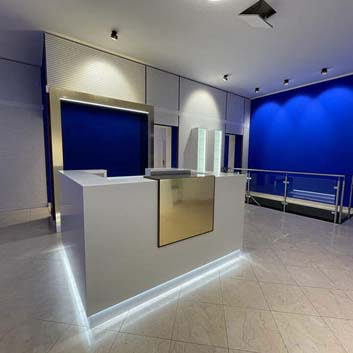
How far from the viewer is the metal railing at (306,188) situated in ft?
15.5

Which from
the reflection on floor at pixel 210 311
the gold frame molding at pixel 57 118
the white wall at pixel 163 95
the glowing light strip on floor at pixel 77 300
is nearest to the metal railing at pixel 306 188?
the reflection on floor at pixel 210 311

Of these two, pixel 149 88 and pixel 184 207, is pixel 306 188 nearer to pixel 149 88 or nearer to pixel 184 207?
pixel 184 207

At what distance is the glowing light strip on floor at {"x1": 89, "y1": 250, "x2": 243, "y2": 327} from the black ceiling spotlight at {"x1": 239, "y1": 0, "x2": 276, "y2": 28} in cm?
332

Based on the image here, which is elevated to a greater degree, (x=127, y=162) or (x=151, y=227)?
(x=127, y=162)

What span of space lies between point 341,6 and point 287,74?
2.49m

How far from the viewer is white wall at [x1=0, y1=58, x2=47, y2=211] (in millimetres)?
4699

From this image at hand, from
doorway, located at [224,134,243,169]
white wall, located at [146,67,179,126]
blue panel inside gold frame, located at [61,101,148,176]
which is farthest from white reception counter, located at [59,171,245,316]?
doorway, located at [224,134,243,169]

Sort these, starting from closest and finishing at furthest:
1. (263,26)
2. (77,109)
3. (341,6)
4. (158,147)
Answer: (341,6) → (263,26) → (77,109) → (158,147)

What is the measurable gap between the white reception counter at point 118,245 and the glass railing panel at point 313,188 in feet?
13.7

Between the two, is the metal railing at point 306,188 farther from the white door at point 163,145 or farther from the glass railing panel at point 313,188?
the white door at point 163,145

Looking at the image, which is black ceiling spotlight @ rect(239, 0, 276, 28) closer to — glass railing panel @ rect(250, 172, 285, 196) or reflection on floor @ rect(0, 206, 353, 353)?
reflection on floor @ rect(0, 206, 353, 353)

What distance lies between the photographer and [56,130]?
3.70 meters

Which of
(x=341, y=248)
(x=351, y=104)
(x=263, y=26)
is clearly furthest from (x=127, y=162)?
(x=351, y=104)

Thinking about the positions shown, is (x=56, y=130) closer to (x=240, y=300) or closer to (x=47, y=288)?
(x=47, y=288)
